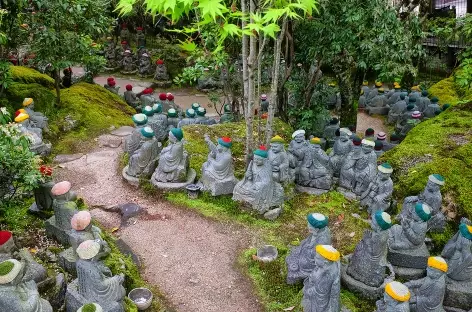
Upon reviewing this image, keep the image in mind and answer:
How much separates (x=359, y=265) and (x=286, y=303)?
135cm

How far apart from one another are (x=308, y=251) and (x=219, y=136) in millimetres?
6034

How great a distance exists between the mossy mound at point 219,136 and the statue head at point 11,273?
5.90m

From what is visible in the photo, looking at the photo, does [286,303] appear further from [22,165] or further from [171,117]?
[171,117]

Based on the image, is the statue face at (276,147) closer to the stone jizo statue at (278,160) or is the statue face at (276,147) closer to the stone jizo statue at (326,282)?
the stone jizo statue at (278,160)

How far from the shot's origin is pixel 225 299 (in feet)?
24.4

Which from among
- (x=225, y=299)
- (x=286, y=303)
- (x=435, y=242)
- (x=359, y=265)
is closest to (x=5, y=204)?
(x=225, y=299)

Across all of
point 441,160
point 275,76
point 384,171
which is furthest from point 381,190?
point 275,76

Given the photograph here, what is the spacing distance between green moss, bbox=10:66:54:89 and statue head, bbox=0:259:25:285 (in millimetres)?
11066

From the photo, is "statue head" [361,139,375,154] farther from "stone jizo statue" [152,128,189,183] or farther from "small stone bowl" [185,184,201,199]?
"stone jizo statue" [152,128,189,183]

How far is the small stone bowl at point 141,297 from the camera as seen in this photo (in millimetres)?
6867

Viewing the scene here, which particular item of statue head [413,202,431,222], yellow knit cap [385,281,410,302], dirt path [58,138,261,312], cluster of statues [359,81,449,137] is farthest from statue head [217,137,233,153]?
cluster of statues [359,81,449,137]

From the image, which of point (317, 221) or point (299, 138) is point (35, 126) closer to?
point (299, 138)

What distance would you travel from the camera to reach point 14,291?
17.9ft

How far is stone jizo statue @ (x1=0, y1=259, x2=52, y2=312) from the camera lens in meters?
5.34
